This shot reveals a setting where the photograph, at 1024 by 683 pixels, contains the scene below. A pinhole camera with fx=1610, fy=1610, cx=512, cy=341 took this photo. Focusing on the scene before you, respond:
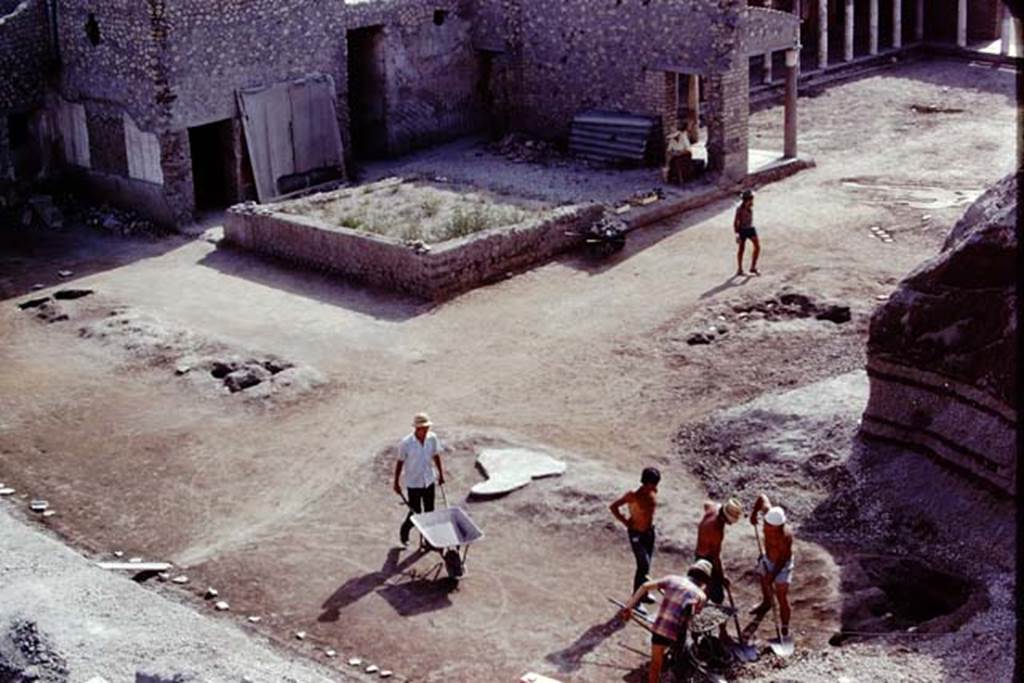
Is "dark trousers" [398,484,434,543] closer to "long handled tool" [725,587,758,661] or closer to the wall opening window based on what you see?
"long handled tool" [725,587,758,661]

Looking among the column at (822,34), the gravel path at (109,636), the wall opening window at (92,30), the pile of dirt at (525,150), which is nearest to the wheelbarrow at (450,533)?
the gravel path at (109,636)

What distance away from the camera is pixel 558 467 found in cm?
1672

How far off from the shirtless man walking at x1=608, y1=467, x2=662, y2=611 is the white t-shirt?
6.79ft

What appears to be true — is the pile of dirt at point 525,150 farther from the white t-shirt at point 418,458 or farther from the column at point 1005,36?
the white t-shirt at point 418,458

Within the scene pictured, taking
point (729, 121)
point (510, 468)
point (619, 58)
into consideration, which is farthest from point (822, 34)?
point (510, 468)

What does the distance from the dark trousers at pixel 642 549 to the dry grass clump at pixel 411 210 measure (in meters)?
10.1

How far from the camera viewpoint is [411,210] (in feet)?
83.5

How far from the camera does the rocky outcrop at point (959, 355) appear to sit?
1458 cm

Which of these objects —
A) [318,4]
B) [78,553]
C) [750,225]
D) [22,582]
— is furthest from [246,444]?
[318,4]

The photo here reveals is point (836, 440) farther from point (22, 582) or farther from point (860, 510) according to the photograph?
point (22, 582)

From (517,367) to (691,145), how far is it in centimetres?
1042

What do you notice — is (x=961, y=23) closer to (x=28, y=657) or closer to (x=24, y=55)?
(x=24, y=55)

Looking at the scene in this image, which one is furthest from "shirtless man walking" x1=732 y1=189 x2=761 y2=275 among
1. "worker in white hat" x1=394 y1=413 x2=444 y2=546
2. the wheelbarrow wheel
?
the wheelbarrow wheel

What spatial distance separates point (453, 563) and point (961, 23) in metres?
26.6
